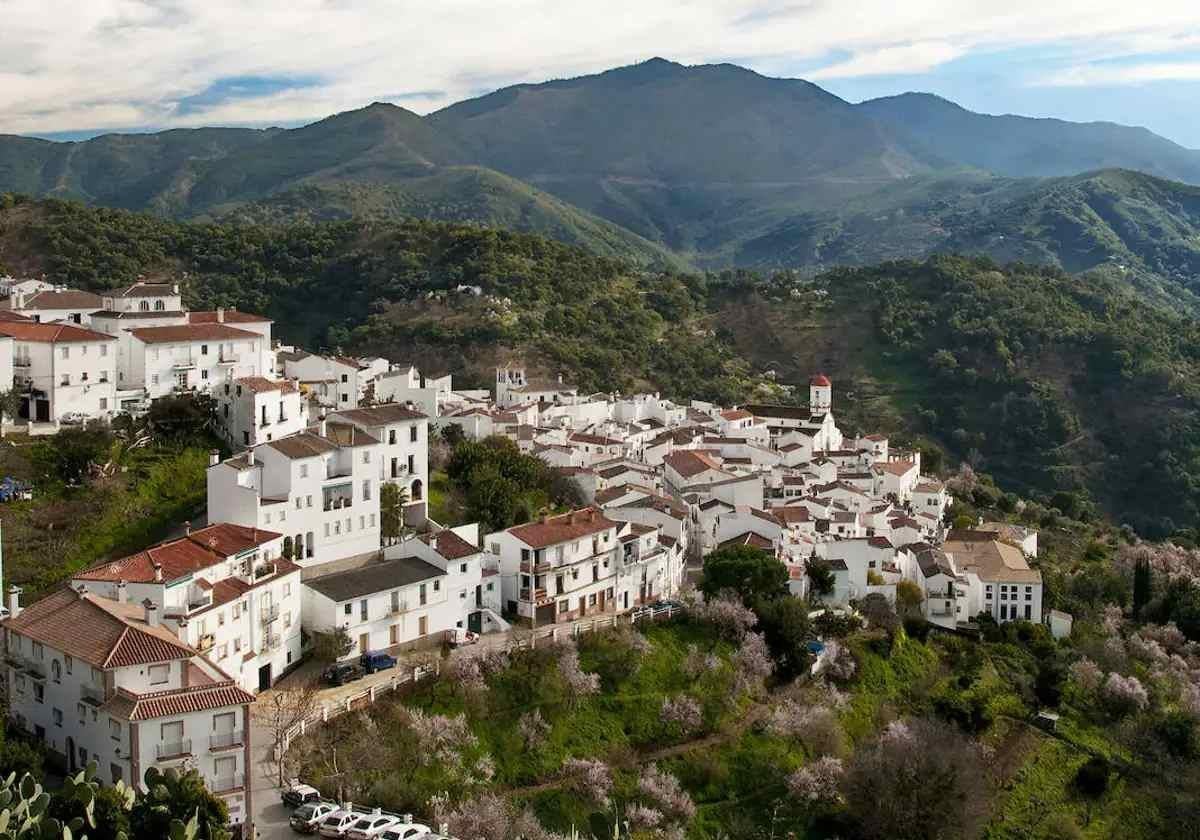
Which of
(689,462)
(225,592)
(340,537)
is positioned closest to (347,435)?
(340,537)

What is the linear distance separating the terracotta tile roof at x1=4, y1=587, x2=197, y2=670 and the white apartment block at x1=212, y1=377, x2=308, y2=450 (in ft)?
45.4

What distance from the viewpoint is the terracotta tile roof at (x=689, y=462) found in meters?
54.6

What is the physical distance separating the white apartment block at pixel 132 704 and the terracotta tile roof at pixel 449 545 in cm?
1057

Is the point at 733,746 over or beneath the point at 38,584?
beneath

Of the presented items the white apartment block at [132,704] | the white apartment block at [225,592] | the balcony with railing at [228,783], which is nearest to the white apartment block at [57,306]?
the white apartment block at [225,592]

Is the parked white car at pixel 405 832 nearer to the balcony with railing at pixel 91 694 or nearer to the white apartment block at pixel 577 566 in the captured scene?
the balcony with railing at pixel 91 694

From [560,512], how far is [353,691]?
16220 mm

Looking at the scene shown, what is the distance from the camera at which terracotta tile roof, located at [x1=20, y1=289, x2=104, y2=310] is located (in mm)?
47619

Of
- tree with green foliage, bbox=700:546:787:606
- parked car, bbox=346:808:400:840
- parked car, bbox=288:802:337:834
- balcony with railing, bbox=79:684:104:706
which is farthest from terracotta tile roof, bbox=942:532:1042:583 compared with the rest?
balcony with railing, bbox=79:684:104:706

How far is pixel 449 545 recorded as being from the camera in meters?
37.6

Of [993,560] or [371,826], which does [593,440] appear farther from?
[371,826]

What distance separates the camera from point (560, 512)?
47250mm

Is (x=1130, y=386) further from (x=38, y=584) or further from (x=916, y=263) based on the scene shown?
(x=38, y=584)

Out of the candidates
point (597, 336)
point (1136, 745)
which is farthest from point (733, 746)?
point (597, 336)
